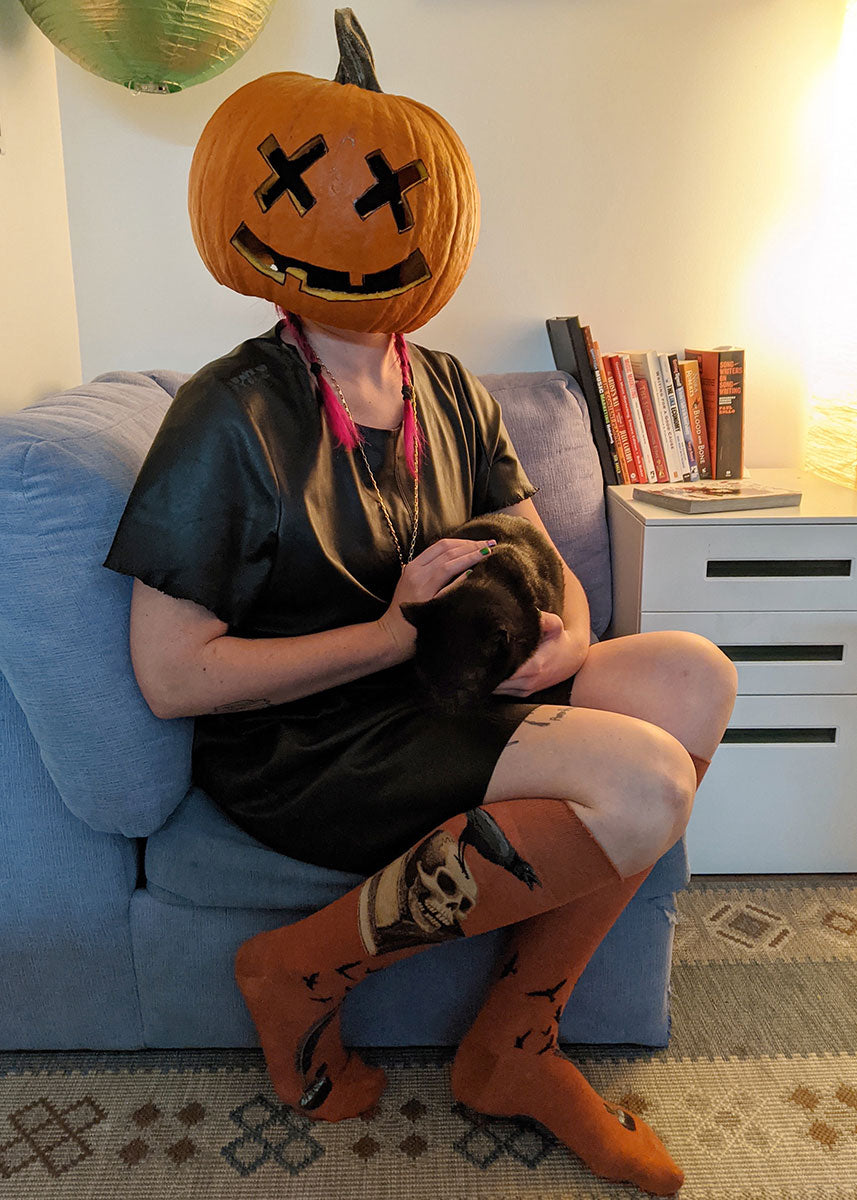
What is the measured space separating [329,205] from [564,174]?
109cm

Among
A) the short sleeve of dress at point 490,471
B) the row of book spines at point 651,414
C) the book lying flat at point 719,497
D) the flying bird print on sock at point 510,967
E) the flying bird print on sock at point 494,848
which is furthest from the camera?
the row of book spines at point 651,414

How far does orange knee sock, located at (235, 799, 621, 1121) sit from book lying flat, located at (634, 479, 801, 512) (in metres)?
0.74

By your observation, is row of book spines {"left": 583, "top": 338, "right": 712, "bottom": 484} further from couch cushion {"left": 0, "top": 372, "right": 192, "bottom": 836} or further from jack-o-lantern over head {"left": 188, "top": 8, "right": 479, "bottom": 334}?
couch cushion {"left": 0, "top": 372, "right": 192, "bottom": 836}

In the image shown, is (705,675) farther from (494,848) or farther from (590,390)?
(590,390)

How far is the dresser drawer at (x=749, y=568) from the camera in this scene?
156 cm

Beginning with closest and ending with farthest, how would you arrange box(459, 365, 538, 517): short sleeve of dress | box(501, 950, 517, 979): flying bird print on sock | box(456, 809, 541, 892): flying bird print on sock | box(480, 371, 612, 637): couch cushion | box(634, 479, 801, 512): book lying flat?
box(456, 809, 541, 892): flying bird print on sock, box(501, 950, 517, 979): flying bird print on sock, box(459, 365, 538, 517): short sleeve of dress, box(634, 479, 801, 512): book lying flat, box(480, 371, 612, 637): couch cushion

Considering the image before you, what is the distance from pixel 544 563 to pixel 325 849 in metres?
0.41

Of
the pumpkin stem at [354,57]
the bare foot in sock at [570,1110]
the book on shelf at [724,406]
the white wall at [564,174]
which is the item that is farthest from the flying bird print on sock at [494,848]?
the white wall at [564,174]

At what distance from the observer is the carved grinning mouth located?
1.03m

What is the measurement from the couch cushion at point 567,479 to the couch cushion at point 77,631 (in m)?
0.82

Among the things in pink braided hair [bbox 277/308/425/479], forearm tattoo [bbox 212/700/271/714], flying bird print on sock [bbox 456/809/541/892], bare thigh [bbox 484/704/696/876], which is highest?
pink braided hair [bbox 277/308/425/479]

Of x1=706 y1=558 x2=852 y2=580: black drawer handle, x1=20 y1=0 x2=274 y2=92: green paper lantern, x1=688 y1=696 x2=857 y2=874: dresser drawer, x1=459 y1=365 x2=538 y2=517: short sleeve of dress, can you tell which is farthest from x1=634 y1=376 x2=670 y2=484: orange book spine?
x1=20 y1=0 x2=274 y2=92: green paper lantern

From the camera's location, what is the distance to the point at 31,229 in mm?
1707

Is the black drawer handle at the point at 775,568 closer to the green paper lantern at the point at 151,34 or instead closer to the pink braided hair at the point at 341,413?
the pink braided hair at the point at 341,413
